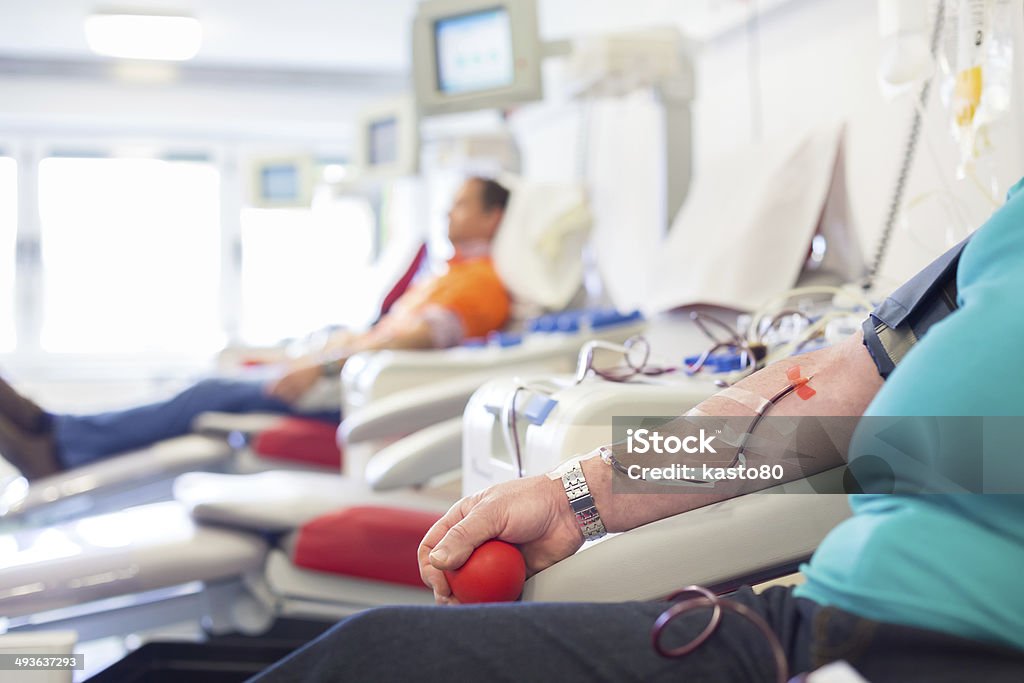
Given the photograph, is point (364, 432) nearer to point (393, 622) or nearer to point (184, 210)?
point (393, 622)

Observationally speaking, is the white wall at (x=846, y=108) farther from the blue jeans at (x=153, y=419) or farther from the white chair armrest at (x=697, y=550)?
the blue jeans at (x=153, y=419)

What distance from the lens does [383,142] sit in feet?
12.5

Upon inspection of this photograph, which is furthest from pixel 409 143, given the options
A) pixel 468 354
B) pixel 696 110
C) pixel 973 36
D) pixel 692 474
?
pixel 692 474

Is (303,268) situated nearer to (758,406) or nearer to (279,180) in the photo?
(279,180)

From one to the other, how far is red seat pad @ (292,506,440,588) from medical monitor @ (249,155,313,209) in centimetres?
307

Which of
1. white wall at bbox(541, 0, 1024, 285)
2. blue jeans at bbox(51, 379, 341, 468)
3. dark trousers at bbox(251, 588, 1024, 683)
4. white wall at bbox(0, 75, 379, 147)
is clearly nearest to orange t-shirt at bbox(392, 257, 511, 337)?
blue jeans at bbox(51, 379, 341, 468)

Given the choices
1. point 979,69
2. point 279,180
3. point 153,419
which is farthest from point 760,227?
point 279,180

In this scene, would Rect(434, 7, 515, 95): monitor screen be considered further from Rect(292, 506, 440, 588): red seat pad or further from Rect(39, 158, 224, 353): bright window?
Rect(39, 158, 224, 353): bright window

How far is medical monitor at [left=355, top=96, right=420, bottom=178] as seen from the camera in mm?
3658

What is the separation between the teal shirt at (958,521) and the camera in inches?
26.5

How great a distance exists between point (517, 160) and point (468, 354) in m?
1.50

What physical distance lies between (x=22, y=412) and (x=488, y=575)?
2.22 metres

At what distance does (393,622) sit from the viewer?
0.77 m

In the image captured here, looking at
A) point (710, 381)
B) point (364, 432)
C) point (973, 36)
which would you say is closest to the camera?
point (710, 381)
